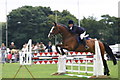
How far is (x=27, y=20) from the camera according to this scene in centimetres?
5916

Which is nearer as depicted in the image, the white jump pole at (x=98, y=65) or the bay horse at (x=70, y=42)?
the white jump pole at (x=98, y=65)

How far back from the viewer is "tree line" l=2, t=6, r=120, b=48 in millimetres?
56656

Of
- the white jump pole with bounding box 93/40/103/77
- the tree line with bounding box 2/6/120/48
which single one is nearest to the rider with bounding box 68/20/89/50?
the white jump pole with bounding box 93/40/103/77

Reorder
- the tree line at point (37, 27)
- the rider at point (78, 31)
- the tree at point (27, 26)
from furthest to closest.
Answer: the tree line at point (37, 27) → the tree at point (27, 26) → the rider at point (78, 31)

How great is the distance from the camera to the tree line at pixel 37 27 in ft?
186

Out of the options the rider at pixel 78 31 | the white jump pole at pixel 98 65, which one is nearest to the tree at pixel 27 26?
the rider at pixel 78 31

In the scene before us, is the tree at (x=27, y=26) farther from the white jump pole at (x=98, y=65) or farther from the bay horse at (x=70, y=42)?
the white jump pole at (x=98, y=65)

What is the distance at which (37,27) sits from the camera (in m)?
58.0

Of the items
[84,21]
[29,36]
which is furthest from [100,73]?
[84,21]

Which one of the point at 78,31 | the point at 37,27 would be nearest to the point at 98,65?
the point at 78,31

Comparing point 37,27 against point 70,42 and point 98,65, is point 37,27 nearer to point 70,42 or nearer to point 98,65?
point 70,42

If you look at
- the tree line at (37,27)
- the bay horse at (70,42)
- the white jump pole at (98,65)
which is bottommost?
the white jump pole at (98,65)

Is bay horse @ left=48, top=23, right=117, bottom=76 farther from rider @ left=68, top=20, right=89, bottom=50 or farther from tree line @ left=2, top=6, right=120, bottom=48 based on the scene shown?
tree line @ left=2, top=6, right=120, bottom=48

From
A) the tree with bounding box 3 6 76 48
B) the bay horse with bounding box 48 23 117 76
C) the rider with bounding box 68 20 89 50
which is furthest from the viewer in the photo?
the tree with bounding box 3 6 76 48
